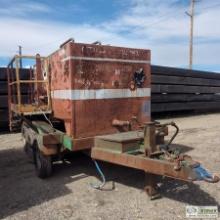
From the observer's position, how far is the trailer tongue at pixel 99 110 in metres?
4.29

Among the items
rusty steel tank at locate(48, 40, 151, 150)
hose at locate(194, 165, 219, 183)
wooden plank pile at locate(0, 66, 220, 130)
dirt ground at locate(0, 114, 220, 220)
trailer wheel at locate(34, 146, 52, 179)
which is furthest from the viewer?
wooden plank pile at locate(0, 66, 220, 130)

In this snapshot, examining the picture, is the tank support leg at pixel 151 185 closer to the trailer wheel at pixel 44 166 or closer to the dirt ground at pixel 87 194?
the dirt ground at pixel 87 194

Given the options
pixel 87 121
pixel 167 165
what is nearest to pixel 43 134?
pixel 87 121

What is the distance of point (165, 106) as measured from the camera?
1250 cm

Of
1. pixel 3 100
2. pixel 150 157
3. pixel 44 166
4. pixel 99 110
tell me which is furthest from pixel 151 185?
pixel 3 100

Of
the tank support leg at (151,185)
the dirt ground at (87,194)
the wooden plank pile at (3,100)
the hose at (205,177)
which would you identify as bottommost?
the dirt ground at (87,194)

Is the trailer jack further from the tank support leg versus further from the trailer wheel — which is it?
the trailer wheel

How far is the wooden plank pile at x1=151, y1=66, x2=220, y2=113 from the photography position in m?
12.3

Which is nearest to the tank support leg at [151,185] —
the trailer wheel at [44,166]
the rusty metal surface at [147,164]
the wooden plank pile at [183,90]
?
the rusty metal surface at [147,164]

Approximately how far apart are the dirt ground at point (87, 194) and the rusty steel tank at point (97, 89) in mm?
723

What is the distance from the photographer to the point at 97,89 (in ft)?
16.0

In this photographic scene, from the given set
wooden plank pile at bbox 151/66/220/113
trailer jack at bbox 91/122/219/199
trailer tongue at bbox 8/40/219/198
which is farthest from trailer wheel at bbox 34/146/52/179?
wooden plank pile at bbox 151/66/220/113

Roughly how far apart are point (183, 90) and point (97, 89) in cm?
916

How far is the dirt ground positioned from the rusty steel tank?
72 cm
